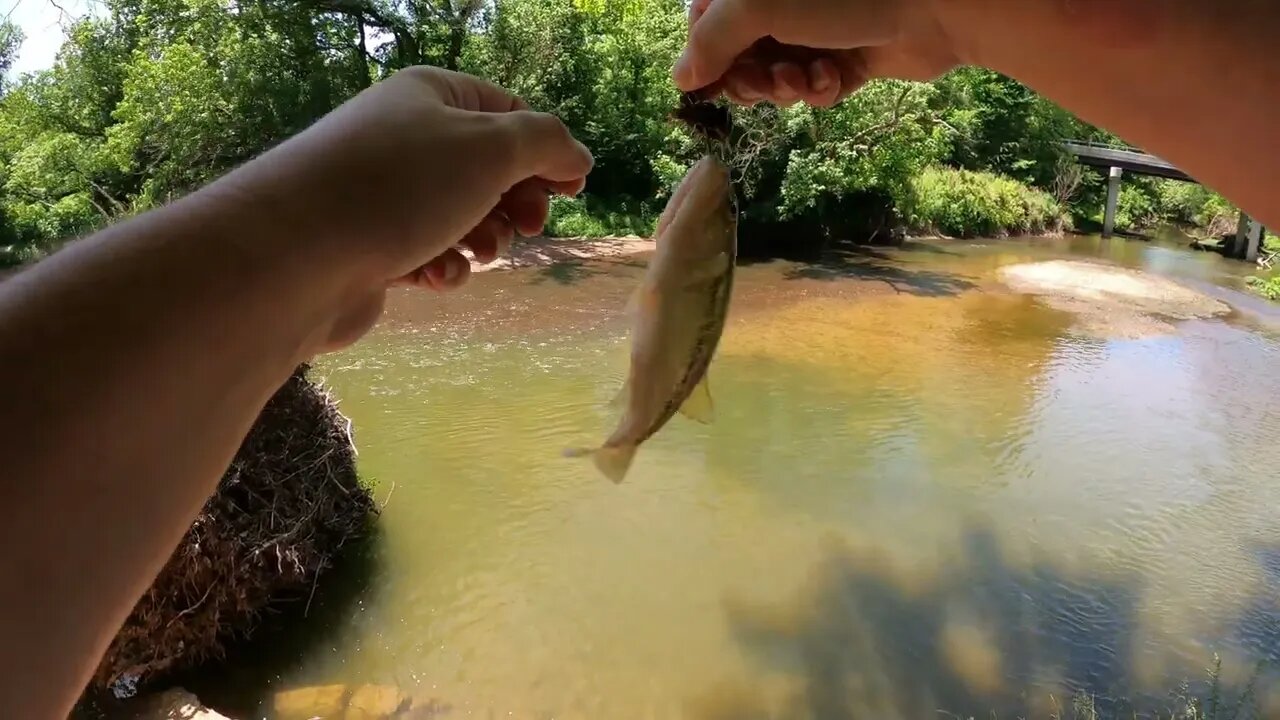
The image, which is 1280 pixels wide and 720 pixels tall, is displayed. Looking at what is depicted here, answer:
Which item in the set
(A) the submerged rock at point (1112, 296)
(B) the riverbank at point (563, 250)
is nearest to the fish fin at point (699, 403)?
(B) the riverbank at point (563, 250)

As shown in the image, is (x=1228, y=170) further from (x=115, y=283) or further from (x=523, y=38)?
(x=523, y=38)

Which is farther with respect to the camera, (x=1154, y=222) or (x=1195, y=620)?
(x=1154, y=222)

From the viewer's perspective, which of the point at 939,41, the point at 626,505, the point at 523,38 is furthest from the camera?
the point at 523,38

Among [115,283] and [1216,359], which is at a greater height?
[115,283]

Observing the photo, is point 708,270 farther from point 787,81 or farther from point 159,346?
point 159,346

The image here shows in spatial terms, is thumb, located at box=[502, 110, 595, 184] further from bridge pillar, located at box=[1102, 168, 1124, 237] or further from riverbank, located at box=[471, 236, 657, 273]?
bridge pillar, located at box=[1102, 168, 1124, 237]

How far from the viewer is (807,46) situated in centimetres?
189

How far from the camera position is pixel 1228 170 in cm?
145

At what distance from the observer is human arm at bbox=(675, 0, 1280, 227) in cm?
134

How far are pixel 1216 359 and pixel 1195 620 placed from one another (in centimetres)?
776

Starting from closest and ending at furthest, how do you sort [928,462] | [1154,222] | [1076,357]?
[928,462] < [1076,357] < [1154,222]

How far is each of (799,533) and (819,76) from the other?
5291 millimetres

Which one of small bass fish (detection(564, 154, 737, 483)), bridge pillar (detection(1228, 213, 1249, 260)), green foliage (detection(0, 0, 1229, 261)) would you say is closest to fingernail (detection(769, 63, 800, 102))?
small bass fish (detection(564, 154, 737, 483))

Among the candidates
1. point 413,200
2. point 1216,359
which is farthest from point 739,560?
point 1216,359
